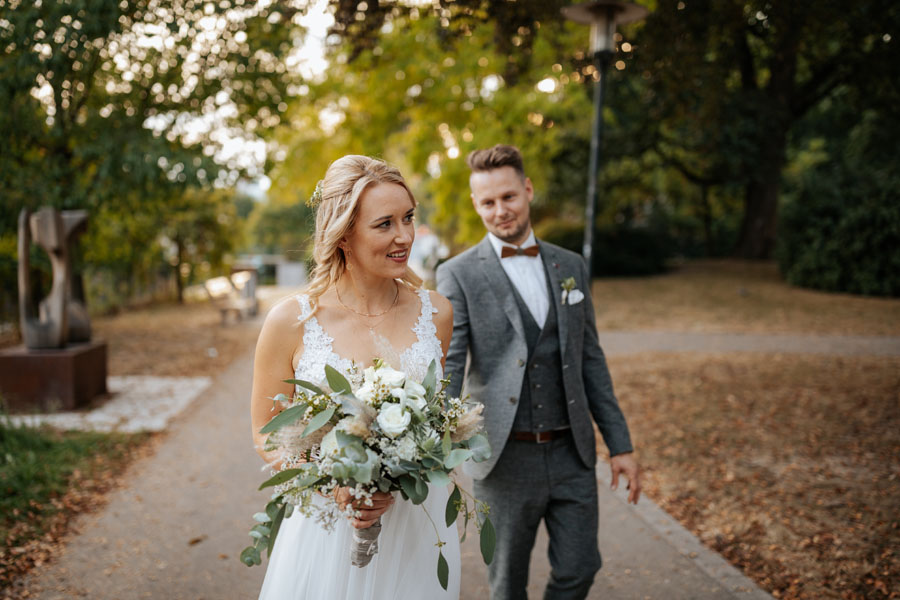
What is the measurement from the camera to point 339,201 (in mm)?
2330

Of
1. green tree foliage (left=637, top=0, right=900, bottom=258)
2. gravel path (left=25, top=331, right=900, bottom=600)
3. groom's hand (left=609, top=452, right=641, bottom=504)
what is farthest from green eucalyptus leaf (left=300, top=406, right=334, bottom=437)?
green tree foliage (left=637, top=0, right=900, bottom=258)

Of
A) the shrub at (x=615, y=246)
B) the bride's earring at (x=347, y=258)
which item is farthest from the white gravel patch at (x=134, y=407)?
the shrub at (x=615, y=246)

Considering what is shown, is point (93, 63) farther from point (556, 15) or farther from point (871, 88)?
point (871, 88)

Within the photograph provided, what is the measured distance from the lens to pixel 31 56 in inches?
259

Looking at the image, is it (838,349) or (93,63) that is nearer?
(93,63)

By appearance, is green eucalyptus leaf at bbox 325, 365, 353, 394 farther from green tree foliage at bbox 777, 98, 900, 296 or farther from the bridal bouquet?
green tree foliage at bbox 777, 98, 900, 296

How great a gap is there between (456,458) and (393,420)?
8.8 inches

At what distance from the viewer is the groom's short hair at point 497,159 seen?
300 cm

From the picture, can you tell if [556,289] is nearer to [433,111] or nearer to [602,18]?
[602,18]

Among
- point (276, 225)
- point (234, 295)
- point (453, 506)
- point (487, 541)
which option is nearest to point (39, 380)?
point (453, 506)

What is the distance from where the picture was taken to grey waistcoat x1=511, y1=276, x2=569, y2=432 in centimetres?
293

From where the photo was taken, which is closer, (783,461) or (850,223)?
(783,461)

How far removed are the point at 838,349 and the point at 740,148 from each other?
8.40 meters

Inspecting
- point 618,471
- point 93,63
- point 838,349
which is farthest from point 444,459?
point 838,349
